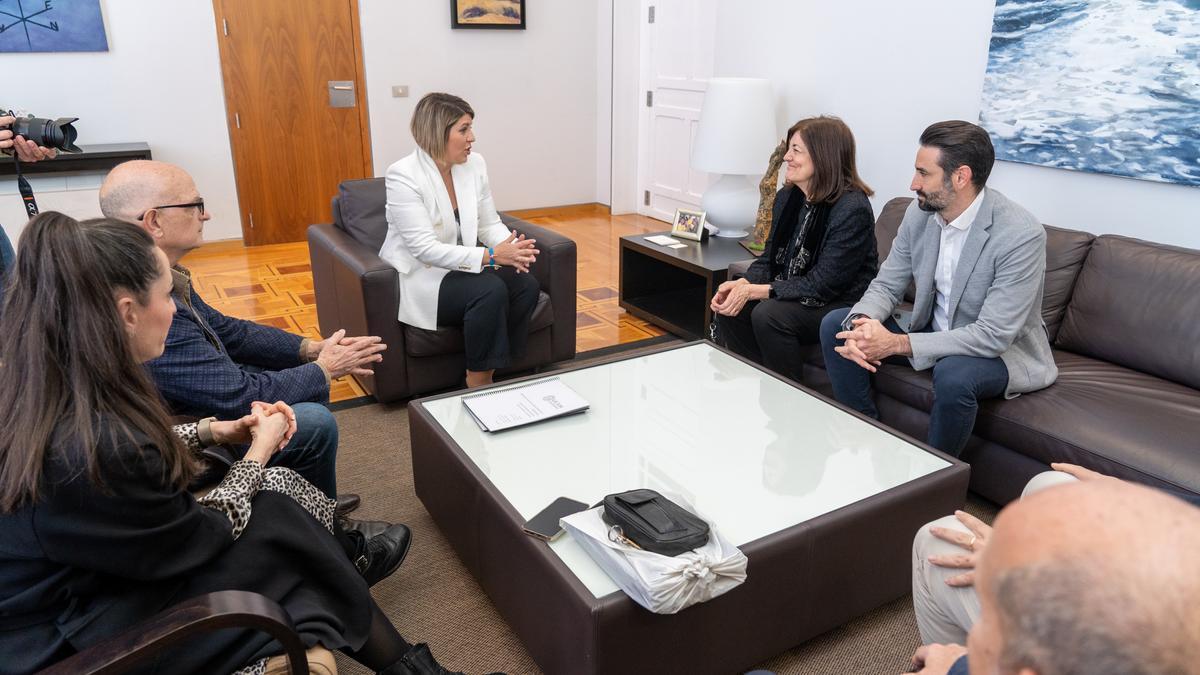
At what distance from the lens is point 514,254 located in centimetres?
287

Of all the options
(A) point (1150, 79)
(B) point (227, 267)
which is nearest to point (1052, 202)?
(A) point (1150, 79)

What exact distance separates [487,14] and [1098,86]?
398 centimetres

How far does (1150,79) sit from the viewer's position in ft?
8.46

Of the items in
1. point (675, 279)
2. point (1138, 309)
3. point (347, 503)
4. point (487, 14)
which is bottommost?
point (347, 503)

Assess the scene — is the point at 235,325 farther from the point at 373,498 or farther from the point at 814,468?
the point at 814,468

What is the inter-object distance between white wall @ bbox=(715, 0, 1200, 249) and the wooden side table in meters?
0.83

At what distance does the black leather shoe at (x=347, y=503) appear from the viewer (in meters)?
2.13

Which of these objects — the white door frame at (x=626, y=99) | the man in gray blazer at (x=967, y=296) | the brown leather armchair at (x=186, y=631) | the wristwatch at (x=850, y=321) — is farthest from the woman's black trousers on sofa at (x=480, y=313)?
the white door frame at (x=626, y=99)

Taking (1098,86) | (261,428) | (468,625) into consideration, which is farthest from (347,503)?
(1098,86)

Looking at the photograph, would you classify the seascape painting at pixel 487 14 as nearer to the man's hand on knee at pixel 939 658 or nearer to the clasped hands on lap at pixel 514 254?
the clasped hands on lap at pixel 514 254

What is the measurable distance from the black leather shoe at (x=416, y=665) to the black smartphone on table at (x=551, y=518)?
0.31 metres

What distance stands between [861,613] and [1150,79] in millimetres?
2097

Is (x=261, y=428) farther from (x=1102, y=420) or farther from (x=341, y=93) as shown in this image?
(x=341, y=93)

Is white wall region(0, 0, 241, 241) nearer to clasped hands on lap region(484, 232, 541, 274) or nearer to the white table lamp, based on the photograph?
clasped hands on lap region(484, 232, 541, 274)
